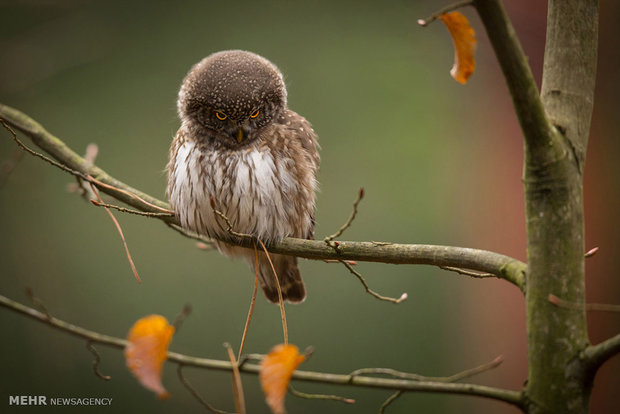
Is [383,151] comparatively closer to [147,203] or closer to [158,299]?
[158,299]

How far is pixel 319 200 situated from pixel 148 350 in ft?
12.9

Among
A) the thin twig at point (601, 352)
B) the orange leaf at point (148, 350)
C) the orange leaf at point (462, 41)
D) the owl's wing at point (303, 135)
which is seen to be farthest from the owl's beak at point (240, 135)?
the thin twig at point (601, 352)

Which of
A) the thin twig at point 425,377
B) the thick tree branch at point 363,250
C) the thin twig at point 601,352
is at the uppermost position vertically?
the thick tree branch at point 363,250

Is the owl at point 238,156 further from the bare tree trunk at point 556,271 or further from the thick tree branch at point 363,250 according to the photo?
the bare tree trunk at point 556,271

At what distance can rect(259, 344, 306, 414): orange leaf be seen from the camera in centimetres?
114

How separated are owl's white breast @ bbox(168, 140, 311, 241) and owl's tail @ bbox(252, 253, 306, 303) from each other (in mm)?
482

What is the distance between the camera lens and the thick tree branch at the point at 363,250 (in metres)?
1.40

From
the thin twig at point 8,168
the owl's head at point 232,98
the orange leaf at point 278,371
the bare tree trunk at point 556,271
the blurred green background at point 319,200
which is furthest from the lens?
the blurred green background at point 319,200

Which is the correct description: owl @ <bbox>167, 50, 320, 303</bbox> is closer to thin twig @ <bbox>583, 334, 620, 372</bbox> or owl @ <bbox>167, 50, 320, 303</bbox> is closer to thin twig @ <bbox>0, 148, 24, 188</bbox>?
thin twig @ <bbox>0, 148, 24, 188</bbox>

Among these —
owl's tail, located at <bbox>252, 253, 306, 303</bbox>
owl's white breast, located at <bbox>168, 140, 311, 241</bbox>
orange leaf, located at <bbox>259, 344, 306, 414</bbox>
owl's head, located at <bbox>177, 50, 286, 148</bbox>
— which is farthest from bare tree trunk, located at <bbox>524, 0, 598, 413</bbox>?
owl's tail, located at <bbox>252, 253, 306, 303</bbox>

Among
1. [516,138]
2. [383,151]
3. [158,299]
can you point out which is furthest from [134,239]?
[516,138]

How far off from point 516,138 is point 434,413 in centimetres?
265

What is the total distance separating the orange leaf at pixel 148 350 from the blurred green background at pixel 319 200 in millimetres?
3428

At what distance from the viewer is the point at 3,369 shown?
479 cm
